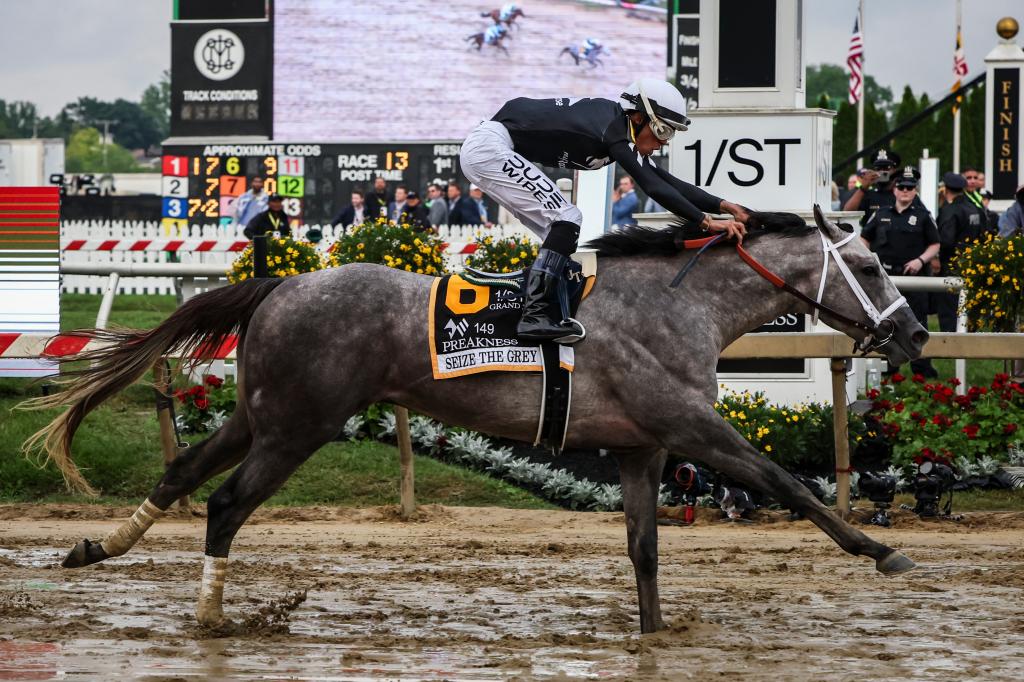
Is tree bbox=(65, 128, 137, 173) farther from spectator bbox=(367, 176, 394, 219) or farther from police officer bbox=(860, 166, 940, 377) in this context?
police officer bbox=(860, 166, 940, 377)

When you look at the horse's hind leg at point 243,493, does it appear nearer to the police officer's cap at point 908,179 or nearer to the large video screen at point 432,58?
the police officer's cap at point 908,179

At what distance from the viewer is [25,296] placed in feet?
35.2

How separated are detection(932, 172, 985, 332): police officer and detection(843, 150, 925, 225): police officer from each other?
1.44 feet

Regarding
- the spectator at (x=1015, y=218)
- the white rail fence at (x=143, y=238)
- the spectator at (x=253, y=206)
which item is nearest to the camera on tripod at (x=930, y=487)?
the spectator at (x=1015, y=218)

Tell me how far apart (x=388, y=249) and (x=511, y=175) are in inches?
221

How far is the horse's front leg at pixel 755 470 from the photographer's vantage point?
19.7 ft

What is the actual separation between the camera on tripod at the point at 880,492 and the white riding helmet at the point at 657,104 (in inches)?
140

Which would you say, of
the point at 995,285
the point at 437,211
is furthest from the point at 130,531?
the point at 437,211

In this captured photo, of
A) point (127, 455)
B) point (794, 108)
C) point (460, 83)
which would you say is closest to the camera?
point (127, 455)

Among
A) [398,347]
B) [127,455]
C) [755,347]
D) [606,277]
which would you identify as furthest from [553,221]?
[127,455]

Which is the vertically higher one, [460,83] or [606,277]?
[460,83]

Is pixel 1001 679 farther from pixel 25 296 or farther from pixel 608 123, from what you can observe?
pixel 25 296

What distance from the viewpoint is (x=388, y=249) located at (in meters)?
12.0

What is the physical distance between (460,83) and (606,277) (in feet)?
92.2
